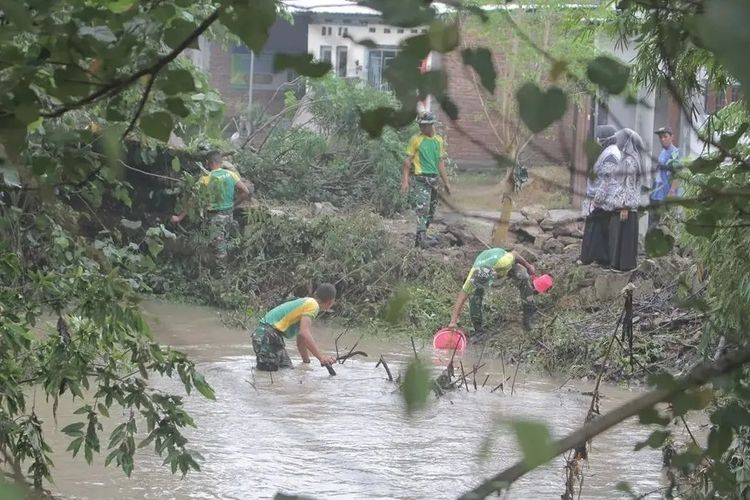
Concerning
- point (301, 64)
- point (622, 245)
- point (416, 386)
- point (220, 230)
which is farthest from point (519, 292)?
point (416, 386)

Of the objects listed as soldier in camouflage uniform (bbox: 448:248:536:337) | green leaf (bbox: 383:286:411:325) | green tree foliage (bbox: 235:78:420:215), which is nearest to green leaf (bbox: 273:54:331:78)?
green leaf (bbox: 383:286:411:325)

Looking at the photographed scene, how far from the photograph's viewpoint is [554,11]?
1659 cm

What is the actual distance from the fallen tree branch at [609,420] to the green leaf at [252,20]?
91cm

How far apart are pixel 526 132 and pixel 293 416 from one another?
8140 mm

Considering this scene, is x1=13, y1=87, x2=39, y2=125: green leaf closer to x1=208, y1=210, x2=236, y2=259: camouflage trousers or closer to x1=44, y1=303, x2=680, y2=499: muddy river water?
x1=44, y1=303, x2=680, y2=499: muddy river water

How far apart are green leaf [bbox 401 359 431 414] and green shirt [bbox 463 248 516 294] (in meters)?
10.9

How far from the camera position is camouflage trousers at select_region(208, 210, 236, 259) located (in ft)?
48.3

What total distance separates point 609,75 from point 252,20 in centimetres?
62

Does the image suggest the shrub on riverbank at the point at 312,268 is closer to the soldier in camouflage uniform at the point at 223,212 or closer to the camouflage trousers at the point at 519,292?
the soldier in camouflage uniform at the point at 223,212

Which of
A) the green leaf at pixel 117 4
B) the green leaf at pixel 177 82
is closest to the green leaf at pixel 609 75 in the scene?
the green leaf at pixel 177 82

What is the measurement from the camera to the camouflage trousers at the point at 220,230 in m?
14.7

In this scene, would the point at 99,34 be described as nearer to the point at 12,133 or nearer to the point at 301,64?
the point at 12,133

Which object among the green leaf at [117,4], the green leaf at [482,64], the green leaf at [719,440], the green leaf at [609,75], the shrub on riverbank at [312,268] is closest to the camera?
the green leaf at [482,64]

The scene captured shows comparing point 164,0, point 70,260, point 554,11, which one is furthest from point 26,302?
point 554,11
